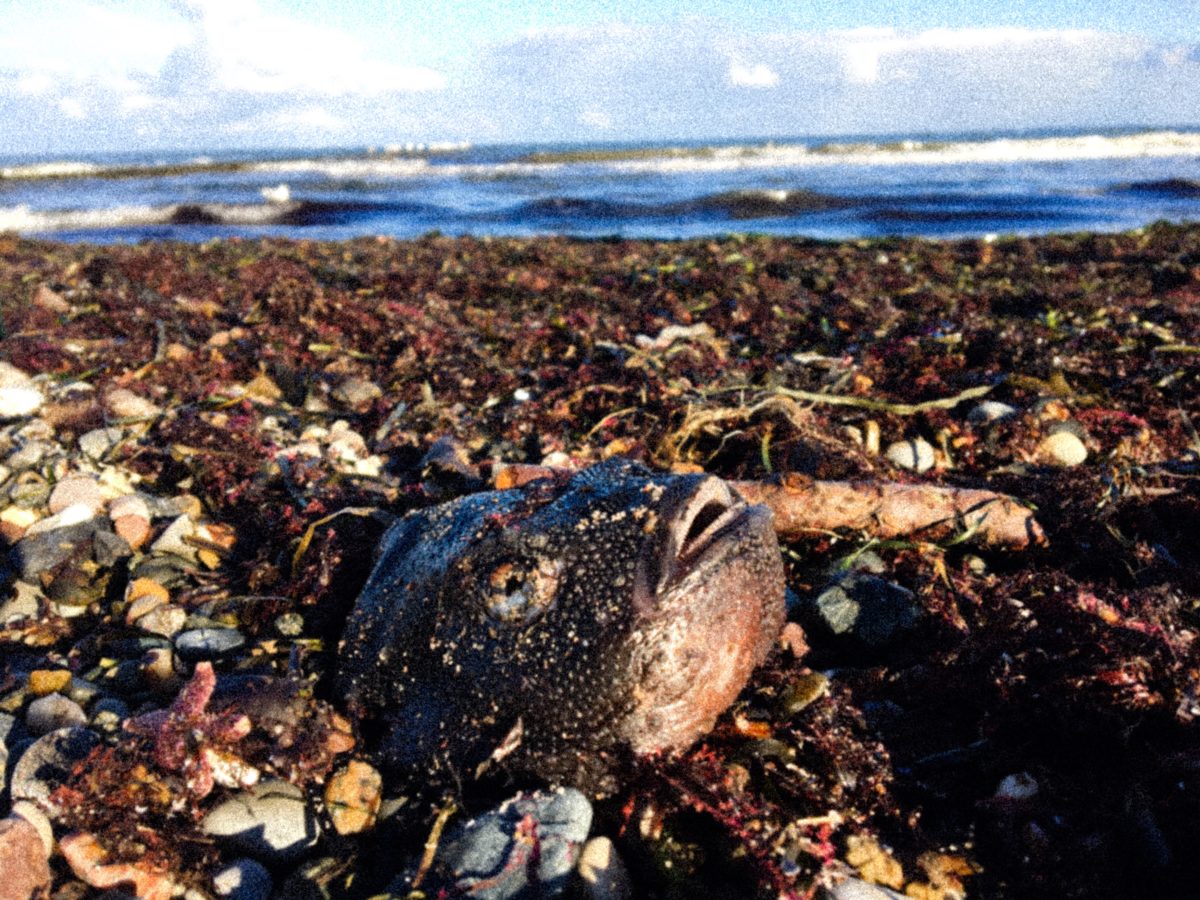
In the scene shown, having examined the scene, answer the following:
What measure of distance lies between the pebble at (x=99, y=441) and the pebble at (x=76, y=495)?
367mm

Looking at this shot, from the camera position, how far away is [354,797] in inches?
78.2

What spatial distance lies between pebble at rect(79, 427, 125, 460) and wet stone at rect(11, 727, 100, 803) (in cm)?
200

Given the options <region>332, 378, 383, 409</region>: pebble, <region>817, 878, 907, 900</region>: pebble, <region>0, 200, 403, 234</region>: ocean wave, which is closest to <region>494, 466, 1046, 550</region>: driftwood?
<region>817, 878, 907, 900</region>: pebble

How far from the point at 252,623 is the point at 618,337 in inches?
125

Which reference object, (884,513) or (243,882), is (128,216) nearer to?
(884,513)

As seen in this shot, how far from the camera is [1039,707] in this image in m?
2.04

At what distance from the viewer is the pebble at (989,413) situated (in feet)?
12.3

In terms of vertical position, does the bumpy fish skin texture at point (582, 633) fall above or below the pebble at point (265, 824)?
above

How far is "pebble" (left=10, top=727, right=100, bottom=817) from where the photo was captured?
1.92 metres

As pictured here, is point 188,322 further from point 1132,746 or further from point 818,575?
point 1132,746

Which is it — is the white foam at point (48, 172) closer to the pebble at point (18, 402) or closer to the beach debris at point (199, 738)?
the pebble at point (18, 402)

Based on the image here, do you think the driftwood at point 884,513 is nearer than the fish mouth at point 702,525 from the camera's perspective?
No

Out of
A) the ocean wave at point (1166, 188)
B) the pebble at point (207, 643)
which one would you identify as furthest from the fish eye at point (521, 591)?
the ocean wave at point (1166, 188)

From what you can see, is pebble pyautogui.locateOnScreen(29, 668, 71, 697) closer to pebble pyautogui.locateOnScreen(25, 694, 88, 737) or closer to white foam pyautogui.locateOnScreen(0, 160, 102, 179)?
pebble pyautogui.locateOnScreen(25, 694, 88, 737)
